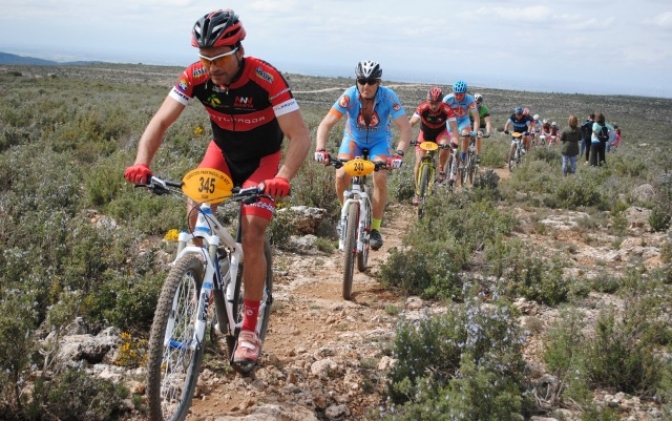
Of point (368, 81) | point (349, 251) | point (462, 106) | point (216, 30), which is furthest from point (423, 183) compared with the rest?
point (216, 30)

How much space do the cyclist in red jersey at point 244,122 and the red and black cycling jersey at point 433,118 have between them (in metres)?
6.06

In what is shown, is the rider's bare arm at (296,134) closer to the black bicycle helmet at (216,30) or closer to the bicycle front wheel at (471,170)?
the black bicycle helmet at (216,30)

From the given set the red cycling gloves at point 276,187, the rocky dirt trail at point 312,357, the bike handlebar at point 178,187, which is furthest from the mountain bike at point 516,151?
the bike handlebar at point 178,187

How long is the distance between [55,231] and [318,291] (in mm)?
2699

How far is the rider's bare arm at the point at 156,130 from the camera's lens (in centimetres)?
368

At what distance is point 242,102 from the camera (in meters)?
3.95

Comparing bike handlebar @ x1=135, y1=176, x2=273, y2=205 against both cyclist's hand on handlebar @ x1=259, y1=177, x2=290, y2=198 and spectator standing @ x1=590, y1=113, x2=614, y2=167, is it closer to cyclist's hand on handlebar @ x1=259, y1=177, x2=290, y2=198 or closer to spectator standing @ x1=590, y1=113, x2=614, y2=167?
cyclist's hand on handlebar @ x1=259, y1=177, x2=290, y2=198

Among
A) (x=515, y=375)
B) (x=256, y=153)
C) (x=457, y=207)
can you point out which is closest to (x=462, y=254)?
(x=457, y=207)

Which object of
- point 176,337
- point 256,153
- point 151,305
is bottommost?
point 151,305

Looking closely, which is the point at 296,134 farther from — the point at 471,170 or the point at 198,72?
the point at 471,170

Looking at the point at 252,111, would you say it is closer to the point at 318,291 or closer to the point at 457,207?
the point at 318,291

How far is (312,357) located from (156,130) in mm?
2141

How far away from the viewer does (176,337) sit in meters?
3.20

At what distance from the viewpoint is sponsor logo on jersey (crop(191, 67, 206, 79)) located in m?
3.84
